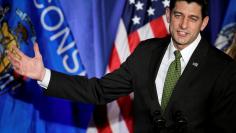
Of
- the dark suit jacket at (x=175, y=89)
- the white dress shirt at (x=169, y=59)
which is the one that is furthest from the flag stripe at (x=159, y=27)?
the white dress shirt at (x=169, y=59)

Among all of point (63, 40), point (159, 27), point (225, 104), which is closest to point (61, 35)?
point (63, 40)

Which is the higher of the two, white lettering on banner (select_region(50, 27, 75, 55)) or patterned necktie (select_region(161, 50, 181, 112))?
patterned necktie (select_region(161, 50, 181, 112))

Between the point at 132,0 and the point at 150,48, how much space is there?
42.1 inches

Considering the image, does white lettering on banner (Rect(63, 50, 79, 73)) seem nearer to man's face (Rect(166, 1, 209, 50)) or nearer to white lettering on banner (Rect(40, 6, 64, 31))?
white lettering on banner (Rect(40, 6, 64, 31))

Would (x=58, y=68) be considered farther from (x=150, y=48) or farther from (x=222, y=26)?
(x=222, y=26)

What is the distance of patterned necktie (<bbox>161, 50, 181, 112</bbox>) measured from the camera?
1901 mm

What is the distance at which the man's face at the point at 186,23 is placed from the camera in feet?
6.23

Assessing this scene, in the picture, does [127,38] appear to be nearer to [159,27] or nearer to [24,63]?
[159,27]

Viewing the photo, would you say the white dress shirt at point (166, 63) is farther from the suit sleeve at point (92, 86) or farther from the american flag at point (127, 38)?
the american flag at point (127, 38)

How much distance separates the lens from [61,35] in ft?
9.85

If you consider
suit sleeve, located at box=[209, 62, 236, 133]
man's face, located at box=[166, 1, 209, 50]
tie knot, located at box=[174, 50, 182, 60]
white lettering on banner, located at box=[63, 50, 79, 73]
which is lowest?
white lettering on banner, located at box=[63, 50, 79, 73]

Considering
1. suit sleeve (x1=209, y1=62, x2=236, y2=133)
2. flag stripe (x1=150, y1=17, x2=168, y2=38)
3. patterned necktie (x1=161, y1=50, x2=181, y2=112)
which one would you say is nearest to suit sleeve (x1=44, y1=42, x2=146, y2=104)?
patterned necktie (x1=161, y1=50, x2=181, y2=112)

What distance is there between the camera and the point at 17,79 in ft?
9.68

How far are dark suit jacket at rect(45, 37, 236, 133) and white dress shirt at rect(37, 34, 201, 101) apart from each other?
0.07 ft
